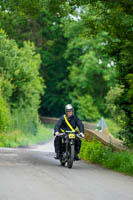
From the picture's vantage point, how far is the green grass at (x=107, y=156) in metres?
15.1

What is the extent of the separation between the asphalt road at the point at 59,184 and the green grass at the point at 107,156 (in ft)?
1.78

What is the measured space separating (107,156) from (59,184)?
6.25m

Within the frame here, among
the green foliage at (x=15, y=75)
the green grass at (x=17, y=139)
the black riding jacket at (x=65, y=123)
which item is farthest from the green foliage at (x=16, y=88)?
the black riding jacket at (x=65, y=123)

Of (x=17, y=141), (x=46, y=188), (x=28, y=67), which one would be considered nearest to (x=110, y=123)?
(x=28, y=67)

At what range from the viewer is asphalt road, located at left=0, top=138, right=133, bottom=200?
944cm

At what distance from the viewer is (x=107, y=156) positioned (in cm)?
1700

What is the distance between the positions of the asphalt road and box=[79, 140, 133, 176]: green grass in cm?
54

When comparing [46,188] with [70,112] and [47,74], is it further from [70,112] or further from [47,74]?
[47,74]

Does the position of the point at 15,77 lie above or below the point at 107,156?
above

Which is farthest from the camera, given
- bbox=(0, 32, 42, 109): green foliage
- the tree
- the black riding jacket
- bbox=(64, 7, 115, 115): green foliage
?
bbox=(64, 7, 115, 115): green foliage

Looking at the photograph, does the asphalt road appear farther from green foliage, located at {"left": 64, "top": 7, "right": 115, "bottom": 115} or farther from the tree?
green foliage, located at {"left": 64, "top": 7, "right": 115, "bottom": 115}

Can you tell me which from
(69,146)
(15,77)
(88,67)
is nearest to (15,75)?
(15,77)

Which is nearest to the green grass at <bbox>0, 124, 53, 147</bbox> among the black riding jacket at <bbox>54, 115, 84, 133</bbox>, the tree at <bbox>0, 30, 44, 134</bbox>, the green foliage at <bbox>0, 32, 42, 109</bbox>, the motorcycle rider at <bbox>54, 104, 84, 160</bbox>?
the tree at <bbox>0, 30, 44, 134</bbox>

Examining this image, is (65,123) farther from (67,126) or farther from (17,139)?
(17,139)
